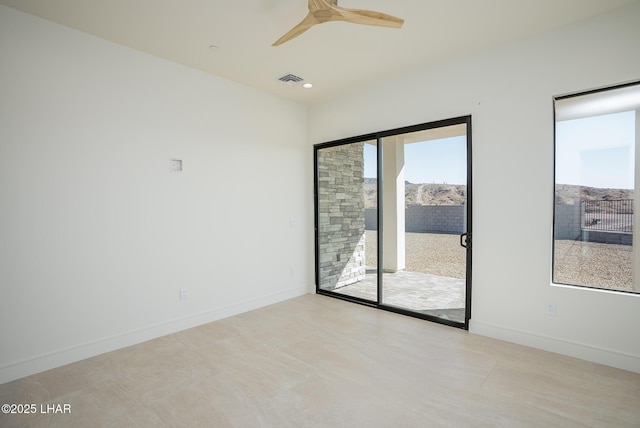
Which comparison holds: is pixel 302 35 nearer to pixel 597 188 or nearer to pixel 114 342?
pixel 597 188

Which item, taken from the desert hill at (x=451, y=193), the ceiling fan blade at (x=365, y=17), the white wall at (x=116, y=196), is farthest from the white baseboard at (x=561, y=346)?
the ceiling fan blade at (x=365, y=17)

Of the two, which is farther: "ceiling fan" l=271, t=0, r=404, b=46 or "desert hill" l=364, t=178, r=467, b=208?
"desert hill" l=364, t=178, r=467, b=208

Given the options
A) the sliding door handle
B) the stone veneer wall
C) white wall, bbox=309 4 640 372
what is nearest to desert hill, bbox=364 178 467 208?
white wall, bbox=309 4 640 372

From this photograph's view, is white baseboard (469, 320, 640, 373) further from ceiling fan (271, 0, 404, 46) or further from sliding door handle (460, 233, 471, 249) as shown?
ceiling fan (271, 0, 404, 46)

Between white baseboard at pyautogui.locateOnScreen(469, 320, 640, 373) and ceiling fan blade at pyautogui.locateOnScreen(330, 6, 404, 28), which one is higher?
ceiling fan blade at pyautogui.locateOnScreen(330, 6, 404, 28)

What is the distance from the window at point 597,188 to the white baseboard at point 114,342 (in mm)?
3449

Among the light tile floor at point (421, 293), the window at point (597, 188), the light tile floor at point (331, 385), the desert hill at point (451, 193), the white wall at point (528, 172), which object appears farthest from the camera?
the light tile floor at point (421, 293)

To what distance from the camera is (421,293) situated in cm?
423

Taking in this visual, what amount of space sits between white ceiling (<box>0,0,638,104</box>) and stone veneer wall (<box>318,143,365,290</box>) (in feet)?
4.98

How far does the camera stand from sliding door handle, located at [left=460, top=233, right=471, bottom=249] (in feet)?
11.1

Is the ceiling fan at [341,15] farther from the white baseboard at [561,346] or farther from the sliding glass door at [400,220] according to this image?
the white baseboard at [561,346]

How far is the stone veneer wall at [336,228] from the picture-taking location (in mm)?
4887

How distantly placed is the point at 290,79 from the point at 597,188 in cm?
331

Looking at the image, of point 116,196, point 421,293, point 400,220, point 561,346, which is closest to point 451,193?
point 400,220
